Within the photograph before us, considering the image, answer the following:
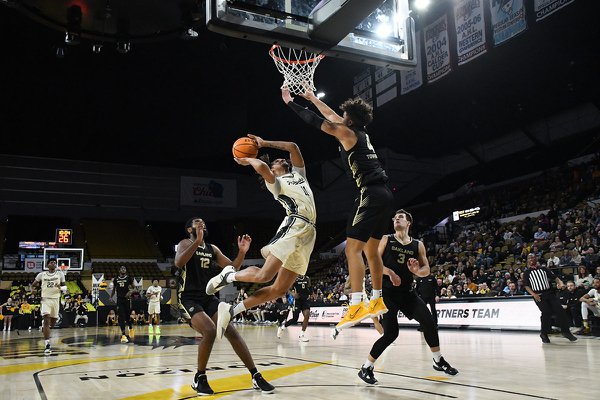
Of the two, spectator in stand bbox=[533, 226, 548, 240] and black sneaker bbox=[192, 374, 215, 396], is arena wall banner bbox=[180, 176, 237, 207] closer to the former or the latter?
spectator in stand bbox=[533, 226, 548, 240]

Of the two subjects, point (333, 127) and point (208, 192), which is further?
point (208, 192)

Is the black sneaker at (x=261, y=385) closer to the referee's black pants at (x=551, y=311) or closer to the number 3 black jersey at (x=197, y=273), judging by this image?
the number 3 black jersey at (x=197, y=273)

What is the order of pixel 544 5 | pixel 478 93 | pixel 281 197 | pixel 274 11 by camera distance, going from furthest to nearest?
pixel 478 93, pixel 544 5, pixel 274 11, pixel 281 197

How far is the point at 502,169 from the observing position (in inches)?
1082

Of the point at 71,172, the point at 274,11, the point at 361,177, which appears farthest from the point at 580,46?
the point at 71,172

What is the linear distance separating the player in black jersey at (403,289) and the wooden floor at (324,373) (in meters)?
0.38

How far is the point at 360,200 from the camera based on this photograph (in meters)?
5.28

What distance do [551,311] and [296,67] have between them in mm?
7334

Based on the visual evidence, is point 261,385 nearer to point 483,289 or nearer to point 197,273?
point 197,273

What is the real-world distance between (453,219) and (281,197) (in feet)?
77.7

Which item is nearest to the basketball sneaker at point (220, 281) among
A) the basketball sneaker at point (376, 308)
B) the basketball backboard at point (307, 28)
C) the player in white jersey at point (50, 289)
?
the basketball sneaker at point (376, 308)

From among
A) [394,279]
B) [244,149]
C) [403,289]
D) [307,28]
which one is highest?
[307,28]

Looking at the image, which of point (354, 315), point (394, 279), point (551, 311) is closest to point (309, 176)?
point (551, 311)

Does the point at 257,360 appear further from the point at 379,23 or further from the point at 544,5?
the point at 544,5
